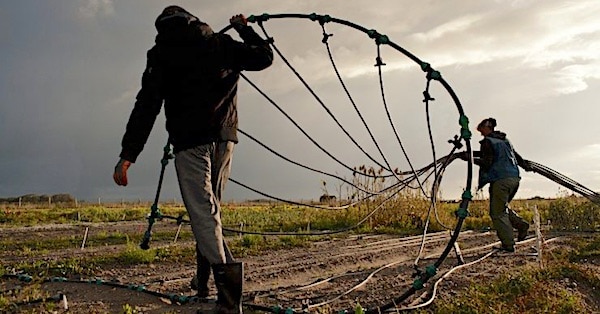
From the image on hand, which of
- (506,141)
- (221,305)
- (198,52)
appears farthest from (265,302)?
(506,141)

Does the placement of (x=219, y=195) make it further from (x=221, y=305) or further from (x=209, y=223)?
(x=221, y=305)

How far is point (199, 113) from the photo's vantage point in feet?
13.0

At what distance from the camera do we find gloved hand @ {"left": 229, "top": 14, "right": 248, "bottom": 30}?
432cm

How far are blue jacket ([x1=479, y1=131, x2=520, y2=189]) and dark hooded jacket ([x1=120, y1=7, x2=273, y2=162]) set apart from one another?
5.19 meters

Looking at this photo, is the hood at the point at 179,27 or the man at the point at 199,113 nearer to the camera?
the man at the point at 199,113

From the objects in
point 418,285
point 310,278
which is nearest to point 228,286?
point 418,285

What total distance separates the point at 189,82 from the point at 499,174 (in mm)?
5670

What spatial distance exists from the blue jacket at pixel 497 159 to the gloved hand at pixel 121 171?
19.1 feet

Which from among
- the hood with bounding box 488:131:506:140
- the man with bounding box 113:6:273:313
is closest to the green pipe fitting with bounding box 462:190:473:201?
the man with bounding box 113:6:273:313

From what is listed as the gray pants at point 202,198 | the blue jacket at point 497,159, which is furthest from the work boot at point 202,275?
the blue jacket at point 497,159

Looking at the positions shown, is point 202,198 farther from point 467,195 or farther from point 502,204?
point 502,204

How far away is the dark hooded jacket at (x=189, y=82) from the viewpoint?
3.97 meters

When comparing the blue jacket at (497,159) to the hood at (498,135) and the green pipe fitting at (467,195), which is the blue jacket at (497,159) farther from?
the green pipe fitting at (467,195)

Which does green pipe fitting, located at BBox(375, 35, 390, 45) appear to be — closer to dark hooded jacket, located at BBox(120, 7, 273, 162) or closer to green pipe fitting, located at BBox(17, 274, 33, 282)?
dark hooded jacket, located at BBox(120, 7, 273, 162)
